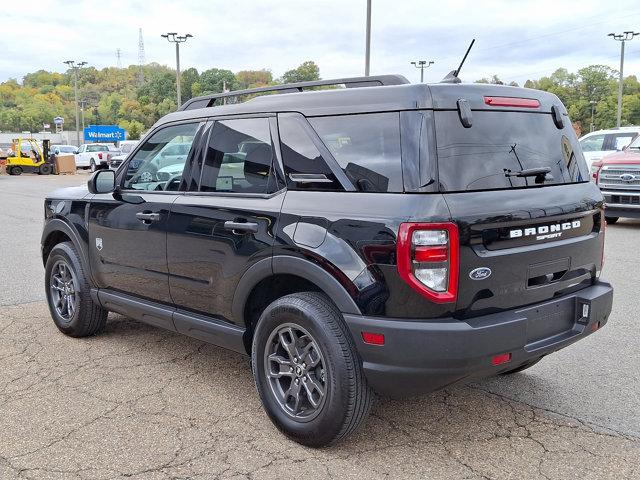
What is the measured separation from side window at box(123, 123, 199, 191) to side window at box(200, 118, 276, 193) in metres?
0.28

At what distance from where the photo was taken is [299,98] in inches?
136

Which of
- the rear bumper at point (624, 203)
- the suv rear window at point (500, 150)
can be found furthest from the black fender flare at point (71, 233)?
the rear bumper at point (624, 203)

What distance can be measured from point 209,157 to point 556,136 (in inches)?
81.5

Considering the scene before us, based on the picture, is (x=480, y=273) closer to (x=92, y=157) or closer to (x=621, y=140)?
(x=621, y=140)

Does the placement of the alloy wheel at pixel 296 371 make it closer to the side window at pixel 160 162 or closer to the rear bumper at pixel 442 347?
the rear bumper at pixel 442 347

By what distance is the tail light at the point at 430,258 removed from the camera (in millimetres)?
2760

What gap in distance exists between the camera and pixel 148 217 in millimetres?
4152

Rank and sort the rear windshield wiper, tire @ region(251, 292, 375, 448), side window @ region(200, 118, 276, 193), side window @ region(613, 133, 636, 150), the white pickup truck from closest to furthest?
tire @ region(251, 292, 375, 448), the rear windshield wiper, side window @ region(200, 118, 276, 193), side window @ region(613, 133, 636, 150), the white pickup truck

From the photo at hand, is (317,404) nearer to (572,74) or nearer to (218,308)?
(218,308)

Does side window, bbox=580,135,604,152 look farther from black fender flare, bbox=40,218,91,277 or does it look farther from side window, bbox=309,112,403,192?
side window, bbox=309,112,403,192

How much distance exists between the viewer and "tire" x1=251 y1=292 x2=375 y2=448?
9.87 ft

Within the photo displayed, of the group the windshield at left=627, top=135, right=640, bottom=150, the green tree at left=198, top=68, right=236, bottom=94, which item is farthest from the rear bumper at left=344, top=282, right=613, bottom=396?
the green tree at left=198, top=68, right=236, bottom=94

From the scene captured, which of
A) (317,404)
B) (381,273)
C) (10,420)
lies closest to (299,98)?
(381,273)

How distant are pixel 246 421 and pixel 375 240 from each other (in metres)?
1.42
